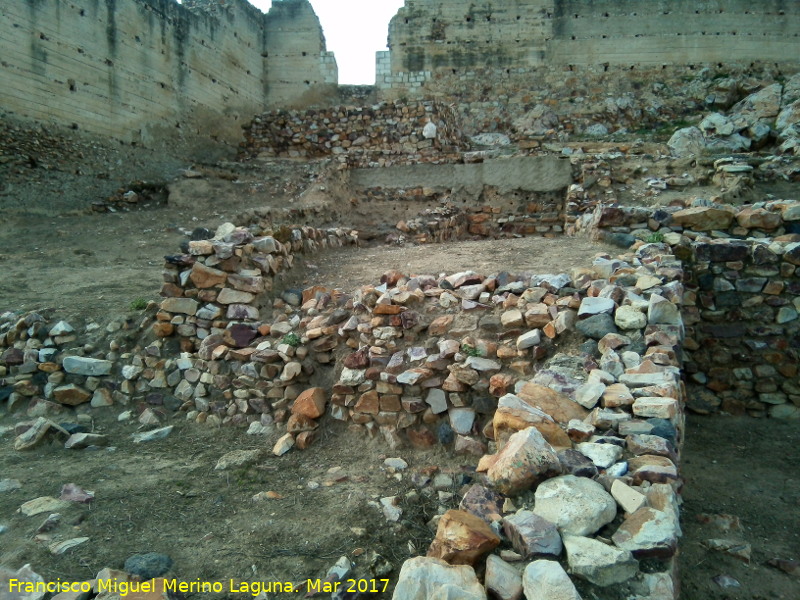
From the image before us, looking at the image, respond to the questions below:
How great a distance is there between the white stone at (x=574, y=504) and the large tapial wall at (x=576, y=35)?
61.7 feet

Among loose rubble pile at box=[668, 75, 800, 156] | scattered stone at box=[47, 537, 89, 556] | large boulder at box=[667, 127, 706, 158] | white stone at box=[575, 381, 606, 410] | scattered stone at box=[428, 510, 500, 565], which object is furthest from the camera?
large boulder at box=[667, 127, 706, 158]

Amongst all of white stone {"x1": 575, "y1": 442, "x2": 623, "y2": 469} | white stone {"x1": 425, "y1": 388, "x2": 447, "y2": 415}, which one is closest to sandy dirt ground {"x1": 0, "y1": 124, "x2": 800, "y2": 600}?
white stone {"x1": 425, "y1": 388, "x2": 447, "y2": 415}

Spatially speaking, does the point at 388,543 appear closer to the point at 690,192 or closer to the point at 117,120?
the point at 690,192

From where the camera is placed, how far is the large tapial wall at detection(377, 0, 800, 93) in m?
18.6

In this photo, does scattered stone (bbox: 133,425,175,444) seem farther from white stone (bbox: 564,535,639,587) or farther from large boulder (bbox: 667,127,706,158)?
large boulder (bbox: 667,127,706,158)

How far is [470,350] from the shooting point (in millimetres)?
3496

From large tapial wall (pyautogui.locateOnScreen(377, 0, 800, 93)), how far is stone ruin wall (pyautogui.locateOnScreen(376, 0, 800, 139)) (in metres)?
0.03

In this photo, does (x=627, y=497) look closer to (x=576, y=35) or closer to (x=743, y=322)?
(x=743, y=322)

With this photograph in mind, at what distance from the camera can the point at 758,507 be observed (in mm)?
3488

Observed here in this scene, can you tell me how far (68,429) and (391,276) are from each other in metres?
2.61

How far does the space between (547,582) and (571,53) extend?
20.4 metres

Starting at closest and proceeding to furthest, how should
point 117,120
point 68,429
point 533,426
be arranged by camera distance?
point 533,426 → point 68,429 → point 117,120

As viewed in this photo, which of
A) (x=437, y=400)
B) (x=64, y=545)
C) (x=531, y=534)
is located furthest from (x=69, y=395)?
(x=531, y=534)

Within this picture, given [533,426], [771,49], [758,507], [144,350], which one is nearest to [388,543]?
[533,426]
